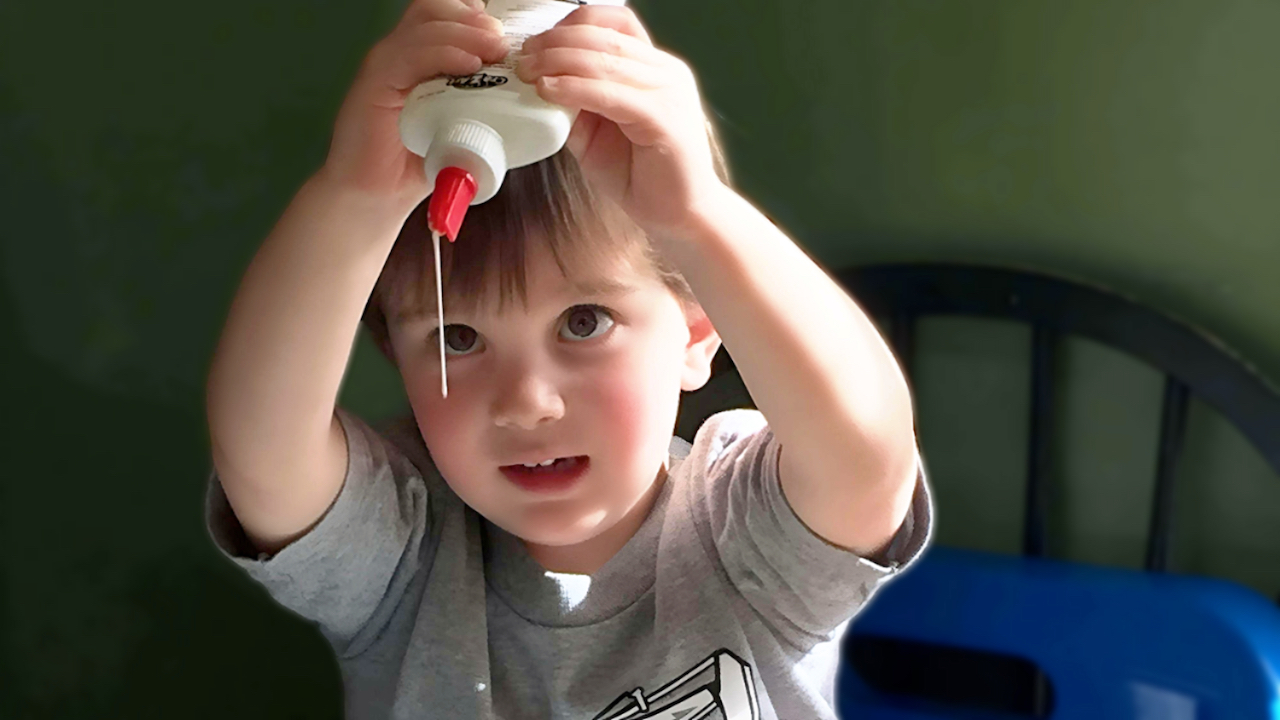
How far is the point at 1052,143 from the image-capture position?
968 millimetres

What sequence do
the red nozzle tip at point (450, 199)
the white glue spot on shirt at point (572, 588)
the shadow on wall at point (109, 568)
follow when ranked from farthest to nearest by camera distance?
the shadow on wall at point (109, 568) → the white glue spot on shirt at point (572, 588) → the red nozzle tip at point (450, 199)

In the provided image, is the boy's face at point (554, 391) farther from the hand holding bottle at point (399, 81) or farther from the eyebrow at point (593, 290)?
the hand holding bottle at point (399, 81)

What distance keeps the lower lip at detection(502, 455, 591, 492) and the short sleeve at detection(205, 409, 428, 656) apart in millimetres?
89

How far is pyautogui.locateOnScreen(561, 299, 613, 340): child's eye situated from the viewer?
606mm

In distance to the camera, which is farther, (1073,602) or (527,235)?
(1073,602)

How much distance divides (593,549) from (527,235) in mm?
220

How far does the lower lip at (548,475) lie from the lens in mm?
612

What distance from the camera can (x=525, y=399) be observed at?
0.58 m

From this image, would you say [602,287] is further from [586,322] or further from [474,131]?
[474,131]

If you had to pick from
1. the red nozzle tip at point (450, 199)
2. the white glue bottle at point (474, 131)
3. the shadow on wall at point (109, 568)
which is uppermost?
the white glue bottle at point (474, 131)

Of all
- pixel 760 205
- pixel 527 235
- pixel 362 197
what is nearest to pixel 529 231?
pixel 527 235

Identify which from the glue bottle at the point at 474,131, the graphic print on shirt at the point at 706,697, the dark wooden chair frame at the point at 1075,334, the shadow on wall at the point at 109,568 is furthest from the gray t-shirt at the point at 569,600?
the shadow on wall at the point at 109,568

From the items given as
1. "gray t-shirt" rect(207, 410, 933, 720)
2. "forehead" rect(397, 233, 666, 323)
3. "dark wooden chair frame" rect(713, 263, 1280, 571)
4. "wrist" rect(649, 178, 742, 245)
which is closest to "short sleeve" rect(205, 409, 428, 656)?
"gray t-shirt" rect(207, 410, 933, 720)

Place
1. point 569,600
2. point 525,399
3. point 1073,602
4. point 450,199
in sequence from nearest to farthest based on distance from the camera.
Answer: point 450,199 → point 525,399 → point 569,600 → point 1073,602
